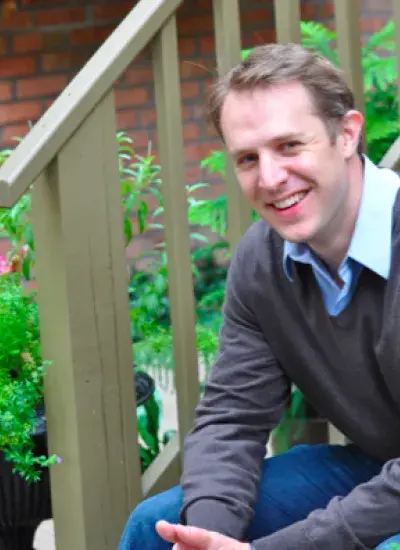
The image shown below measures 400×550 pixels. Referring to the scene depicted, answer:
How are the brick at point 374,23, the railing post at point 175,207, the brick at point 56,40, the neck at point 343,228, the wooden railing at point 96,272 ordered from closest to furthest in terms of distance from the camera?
the neck at point 343,228 → the wooden railing at point 96,272 → the railing post at point 175,207 → the brick at point 374,23 → the brick at point 56,40

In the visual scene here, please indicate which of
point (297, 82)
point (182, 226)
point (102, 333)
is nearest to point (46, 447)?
point (102, 333)

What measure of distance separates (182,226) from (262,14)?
3062 millimetres

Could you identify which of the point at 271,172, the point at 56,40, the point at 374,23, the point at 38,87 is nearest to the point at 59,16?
the point at 56,40

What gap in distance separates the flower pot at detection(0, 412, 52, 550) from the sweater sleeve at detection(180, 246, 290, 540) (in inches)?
15.7

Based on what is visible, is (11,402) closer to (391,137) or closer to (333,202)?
(333,202)

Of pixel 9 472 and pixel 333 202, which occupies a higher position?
pixel 333 202

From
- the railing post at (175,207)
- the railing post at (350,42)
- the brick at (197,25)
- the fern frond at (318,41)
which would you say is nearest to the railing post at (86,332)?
the railing post at (175,207)

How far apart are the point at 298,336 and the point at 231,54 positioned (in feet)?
2.42

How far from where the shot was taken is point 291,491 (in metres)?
2.42

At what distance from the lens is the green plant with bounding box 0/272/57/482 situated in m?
2.53

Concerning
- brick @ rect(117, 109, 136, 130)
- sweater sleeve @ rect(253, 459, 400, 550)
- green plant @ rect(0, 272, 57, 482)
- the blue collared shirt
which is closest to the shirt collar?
the blue collared shirt

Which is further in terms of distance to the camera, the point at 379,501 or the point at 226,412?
the point at 226,412

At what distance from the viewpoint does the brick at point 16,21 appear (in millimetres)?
5703

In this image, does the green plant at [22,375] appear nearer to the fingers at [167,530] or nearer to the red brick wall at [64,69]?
the fingers at [167,530]
